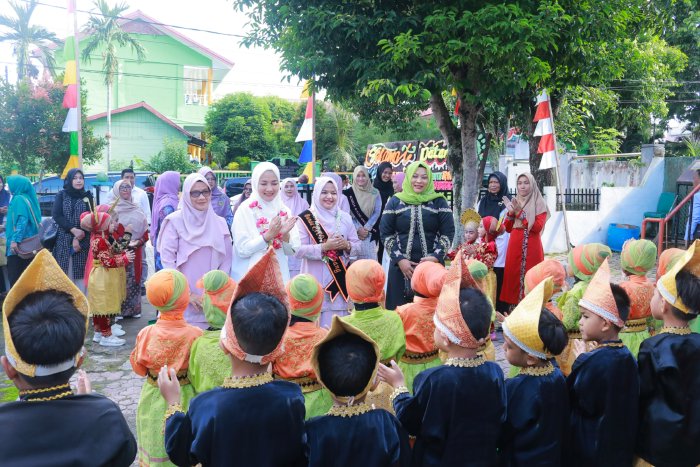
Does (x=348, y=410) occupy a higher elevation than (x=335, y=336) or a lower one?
A: lower

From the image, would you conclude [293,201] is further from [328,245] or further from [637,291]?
[637,291]

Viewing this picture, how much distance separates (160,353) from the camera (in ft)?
10.3

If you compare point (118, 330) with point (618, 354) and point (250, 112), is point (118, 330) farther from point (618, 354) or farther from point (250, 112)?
point (250, 112)

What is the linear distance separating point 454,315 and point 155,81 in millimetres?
37567

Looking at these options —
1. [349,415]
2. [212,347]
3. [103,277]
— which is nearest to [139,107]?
[103,277]

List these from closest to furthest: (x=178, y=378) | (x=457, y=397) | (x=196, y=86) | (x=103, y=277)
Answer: (x=457, y=397) → (x=178, y=378) → (x=103, y=277) → (x=196, y=86)

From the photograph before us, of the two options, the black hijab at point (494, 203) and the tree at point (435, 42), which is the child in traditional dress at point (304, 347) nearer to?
the black hijab at point (494, 203)

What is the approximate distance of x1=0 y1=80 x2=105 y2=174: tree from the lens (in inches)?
854

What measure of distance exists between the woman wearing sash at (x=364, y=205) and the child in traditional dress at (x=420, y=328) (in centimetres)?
328

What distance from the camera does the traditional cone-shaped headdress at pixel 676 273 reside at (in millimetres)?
2842

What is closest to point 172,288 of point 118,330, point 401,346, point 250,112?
point 401,346

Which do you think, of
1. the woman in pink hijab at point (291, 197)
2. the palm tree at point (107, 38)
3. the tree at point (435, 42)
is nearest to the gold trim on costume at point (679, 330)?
the woman in pink hijab at point (291, 197)

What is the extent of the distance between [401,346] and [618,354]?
1.05 meters

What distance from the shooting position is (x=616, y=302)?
2875 millimetres
